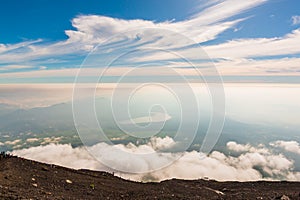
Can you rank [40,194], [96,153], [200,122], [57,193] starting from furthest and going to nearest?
[96,153]
[200,122]
[57,193]
[40,194]

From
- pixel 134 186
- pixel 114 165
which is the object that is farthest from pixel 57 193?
pixel 114 165

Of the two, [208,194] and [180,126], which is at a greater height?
[180,126]

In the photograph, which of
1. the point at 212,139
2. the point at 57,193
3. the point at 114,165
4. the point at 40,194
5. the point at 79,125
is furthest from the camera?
the point at 114,165

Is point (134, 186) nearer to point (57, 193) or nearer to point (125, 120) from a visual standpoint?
point (125, 120)

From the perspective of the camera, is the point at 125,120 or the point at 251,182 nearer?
the point at 125,120

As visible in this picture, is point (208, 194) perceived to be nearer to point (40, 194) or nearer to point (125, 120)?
point (125, 120)

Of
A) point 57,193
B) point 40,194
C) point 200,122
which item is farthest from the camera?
point 200,122

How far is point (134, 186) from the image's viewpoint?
21.2 meters

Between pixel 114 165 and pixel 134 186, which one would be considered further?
pixel 114 165

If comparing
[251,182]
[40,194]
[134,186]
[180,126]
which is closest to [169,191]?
[134,186]

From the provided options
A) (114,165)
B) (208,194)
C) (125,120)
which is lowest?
(208,194)

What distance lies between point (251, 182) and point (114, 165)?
1379 centimetres

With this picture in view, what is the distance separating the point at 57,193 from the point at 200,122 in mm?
11529

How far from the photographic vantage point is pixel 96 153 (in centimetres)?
2447
